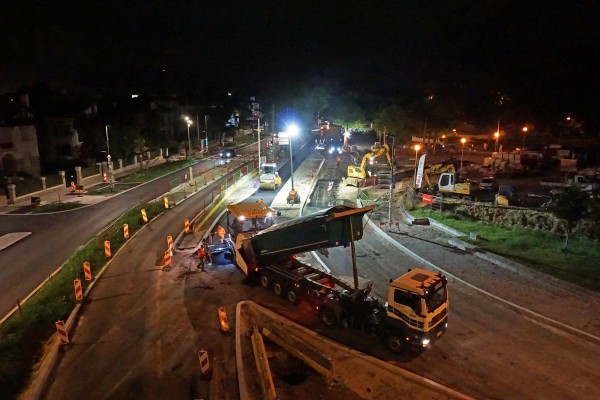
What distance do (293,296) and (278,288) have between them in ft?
3.01

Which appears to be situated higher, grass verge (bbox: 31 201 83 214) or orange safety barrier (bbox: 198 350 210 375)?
grass verge (bbox: 31 201 83 214)

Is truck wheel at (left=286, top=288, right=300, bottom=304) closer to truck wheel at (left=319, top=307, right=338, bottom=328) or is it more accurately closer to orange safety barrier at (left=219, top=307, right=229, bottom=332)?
truck wheel at (left=319, top=307, right=338, bottom=328)

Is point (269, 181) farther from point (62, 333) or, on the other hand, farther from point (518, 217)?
point (62, 333)

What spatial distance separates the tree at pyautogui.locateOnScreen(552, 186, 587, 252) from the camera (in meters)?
22.1

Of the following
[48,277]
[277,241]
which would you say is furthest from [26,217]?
[277,241]

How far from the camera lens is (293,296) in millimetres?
16859

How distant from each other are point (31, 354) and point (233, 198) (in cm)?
2296

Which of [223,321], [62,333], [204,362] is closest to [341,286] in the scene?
[223,321]

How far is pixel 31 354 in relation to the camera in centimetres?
1408

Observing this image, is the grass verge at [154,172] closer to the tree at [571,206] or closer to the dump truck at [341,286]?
the dump truck at [341,286]

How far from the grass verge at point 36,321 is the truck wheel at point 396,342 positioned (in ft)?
33.9

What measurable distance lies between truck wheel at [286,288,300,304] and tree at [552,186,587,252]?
13997 millimetres

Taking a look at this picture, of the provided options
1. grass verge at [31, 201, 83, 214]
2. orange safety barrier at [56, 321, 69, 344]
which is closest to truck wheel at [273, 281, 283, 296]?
orange safety barrier at [56, 321, 69, 344]

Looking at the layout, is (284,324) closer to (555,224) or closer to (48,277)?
(48,277)
